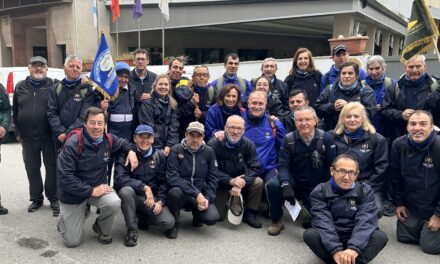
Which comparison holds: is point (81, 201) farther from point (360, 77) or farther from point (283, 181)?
point (360, 77)

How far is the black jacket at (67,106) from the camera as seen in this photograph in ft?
17.4

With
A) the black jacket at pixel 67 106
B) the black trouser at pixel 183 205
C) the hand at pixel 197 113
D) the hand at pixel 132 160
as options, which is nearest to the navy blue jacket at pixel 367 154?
the black trouser at pixel 183 205

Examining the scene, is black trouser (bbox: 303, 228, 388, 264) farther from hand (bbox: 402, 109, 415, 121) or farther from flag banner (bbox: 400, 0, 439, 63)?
flag banner (bbox: 400, 0, 439, 63)

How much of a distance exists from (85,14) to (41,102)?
17.3 metres

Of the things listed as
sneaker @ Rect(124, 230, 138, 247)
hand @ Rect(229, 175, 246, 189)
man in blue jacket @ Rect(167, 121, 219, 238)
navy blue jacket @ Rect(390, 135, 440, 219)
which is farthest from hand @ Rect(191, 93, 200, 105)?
navy blue jacket @ Rect(390, 135, 440, 219)

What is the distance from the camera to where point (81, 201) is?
15.2 feet

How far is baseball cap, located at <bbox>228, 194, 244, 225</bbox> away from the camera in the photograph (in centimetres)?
516

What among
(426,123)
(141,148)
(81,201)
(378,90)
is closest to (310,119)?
(426,123)

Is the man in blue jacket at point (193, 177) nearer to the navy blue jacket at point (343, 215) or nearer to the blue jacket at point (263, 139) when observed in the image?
the blue jacket at point (263, 139)

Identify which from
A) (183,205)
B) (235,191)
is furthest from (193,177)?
(235,191)

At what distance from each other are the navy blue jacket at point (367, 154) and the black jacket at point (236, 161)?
3.16ft

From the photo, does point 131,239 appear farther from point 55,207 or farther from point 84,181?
point 55,207

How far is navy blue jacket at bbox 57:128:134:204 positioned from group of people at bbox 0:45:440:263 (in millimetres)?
12

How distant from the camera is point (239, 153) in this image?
5.33m
